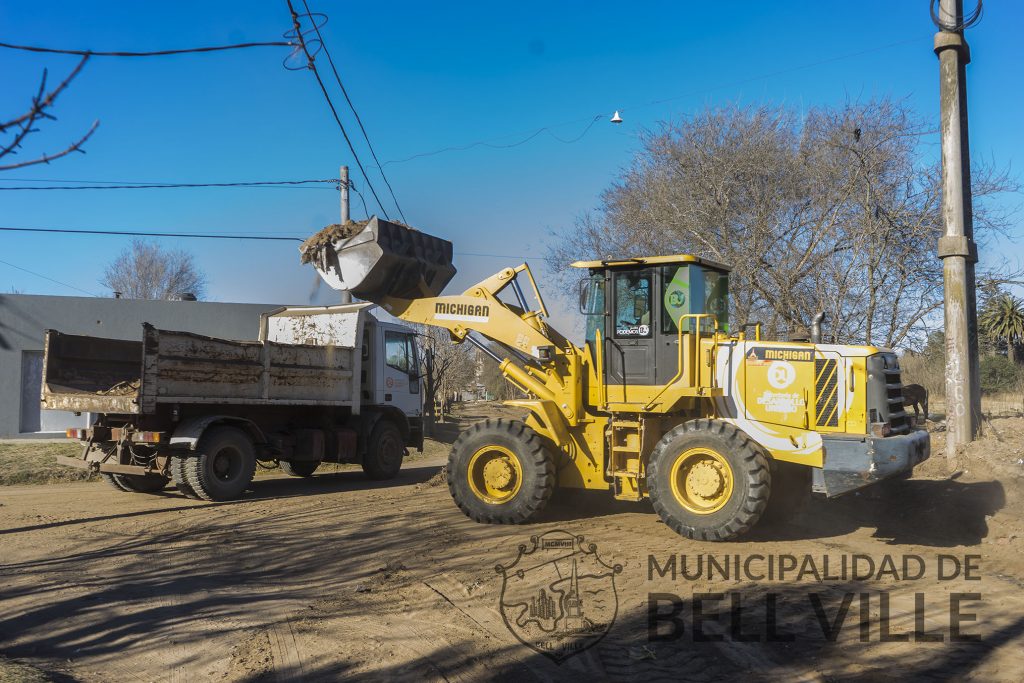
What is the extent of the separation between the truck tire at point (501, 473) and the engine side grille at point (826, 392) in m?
3.07

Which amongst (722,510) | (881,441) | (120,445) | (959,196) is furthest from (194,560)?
(959,196)

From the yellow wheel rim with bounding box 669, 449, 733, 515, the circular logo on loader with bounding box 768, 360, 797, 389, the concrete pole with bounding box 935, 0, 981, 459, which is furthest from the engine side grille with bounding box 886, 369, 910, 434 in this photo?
the concrete pole with bounding box 935, 0, 981, 459

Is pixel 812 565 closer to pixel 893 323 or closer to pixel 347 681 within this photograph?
pixel 347 681

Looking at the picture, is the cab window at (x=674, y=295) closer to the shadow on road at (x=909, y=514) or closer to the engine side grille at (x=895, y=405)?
the engine side grille at (x=895, y=405)

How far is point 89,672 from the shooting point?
5312 mm

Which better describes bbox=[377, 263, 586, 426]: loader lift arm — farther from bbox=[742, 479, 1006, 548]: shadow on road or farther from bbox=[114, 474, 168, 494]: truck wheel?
bbox=[114, 474, 168, 494]: truck wheel

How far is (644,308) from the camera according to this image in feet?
32.1

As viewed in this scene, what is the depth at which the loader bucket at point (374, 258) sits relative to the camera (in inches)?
403

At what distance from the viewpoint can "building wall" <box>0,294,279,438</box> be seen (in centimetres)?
2198

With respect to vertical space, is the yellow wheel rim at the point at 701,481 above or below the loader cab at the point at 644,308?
below

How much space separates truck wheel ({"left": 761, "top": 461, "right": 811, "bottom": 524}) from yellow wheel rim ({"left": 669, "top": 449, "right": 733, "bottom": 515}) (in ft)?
3.57

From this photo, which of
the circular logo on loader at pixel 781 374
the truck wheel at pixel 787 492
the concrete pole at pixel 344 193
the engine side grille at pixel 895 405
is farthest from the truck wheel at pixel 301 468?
the engine side grille at pixel 895 405

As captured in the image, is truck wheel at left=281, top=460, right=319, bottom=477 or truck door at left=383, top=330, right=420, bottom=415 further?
truck wheel at left=281, top=460, right=319, bottom=477

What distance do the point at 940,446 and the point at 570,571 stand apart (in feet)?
28.5
